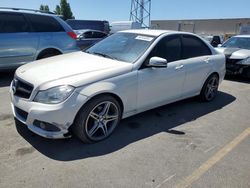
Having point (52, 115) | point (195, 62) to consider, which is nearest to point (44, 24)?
point (195, 62)

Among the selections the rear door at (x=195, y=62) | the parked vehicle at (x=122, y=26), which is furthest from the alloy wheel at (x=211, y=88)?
the parked vehicle at (x=122, y=26)

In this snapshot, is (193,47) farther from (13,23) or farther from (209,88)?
(13,23)

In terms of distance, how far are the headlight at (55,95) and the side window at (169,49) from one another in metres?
1.61

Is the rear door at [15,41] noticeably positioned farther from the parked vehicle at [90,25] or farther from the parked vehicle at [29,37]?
the parked vehicle at [90,25]

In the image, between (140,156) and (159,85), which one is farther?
(159,85)

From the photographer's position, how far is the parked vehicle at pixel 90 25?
77.9 feet

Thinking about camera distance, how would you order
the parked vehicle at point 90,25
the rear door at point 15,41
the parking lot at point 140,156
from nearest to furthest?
1. the parking lot at point 140,156
2. the rear door at point 15,41
3. the parked vehicle at point 90,25

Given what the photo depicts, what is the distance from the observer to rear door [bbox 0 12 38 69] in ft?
21.8

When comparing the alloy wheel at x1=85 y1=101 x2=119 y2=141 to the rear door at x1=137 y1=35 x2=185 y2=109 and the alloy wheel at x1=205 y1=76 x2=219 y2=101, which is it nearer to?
the rear door at x1=137 y1=35 x2=185 y2=109

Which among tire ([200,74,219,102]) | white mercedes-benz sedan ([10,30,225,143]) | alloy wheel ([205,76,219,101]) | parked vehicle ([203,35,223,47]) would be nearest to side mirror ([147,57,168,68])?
white mercedes-benz sedan ([10,30,225,143])

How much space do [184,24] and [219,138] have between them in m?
43.5

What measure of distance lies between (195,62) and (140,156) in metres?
2.57

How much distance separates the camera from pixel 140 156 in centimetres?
347

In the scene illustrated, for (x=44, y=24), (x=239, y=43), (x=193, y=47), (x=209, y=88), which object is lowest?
(x=209, y=88)
